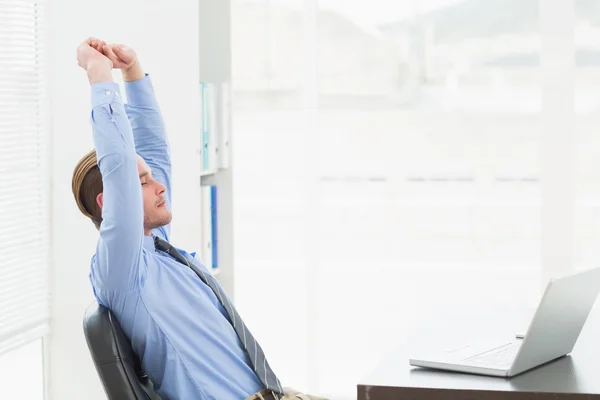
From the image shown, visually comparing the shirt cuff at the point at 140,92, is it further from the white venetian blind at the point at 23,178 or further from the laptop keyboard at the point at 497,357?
the laptop keyboard at the point at 497,357

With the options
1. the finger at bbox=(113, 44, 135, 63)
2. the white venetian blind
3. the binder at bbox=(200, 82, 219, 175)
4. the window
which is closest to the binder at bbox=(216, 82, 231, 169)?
the binder at bbox=(200, 82, 219, 175)

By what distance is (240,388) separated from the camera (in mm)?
2113

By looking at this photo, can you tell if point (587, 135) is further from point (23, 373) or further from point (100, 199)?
point (23, 373)

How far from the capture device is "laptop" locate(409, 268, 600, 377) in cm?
165

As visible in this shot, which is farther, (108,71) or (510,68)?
(510,68)

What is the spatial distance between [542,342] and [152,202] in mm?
980

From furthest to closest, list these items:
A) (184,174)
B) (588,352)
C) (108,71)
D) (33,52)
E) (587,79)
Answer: (587,79) → (184,174) → (33,52) → (108,71) → (588,352)

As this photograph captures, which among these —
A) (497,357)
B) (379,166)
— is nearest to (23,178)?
(497,357)

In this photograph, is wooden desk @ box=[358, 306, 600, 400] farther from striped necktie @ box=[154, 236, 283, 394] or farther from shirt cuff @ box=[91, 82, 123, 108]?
shirt cuff @ box=[91, 82, 123, 108]

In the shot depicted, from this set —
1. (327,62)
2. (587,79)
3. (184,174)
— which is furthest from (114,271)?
(587,79)

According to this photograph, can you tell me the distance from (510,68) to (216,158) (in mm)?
1219

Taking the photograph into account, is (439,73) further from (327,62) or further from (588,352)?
(588,352)

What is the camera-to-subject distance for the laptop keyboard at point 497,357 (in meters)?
1.75

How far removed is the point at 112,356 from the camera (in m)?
1.92
